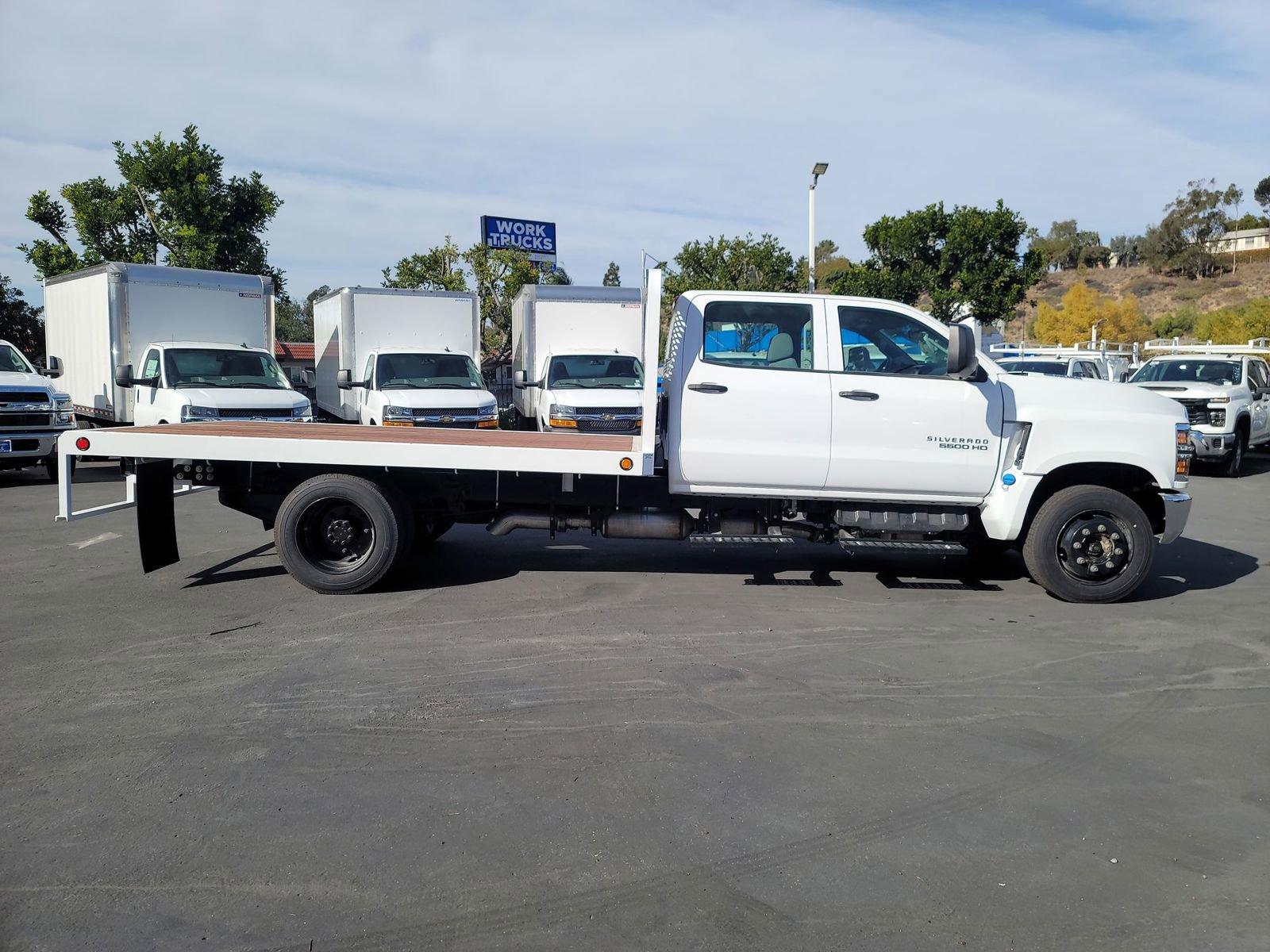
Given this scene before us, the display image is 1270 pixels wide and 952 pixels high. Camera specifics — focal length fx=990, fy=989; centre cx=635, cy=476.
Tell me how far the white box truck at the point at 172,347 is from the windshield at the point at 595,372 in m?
4.80

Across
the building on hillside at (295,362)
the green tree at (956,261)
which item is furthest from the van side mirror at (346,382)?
the green tree at (956,261)

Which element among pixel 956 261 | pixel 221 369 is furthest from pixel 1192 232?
pixel 221 369

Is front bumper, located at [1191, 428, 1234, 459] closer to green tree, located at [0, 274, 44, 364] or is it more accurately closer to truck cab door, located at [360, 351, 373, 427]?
truck cab door, located at [360, 351, 373, 427]

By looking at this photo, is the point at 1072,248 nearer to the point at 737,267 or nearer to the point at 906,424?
the point at 737,267

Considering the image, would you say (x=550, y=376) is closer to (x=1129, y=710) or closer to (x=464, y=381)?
(x=464, y=381)

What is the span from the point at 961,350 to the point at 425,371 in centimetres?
1194

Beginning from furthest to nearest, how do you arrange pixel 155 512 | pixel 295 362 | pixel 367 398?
pixel 295 362, pixel 367 398, pixel 155 512

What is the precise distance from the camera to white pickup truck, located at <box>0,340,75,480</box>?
14.1 metres

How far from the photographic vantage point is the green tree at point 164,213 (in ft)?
90.3

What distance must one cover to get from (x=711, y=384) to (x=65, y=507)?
4.88 meters

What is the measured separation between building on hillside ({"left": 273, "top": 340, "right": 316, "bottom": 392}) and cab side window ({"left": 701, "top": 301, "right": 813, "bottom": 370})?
1070 cm

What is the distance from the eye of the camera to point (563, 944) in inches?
128

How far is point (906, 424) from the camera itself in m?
7.49

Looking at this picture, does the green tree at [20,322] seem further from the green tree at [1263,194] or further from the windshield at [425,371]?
the green tree at [1263,194]
